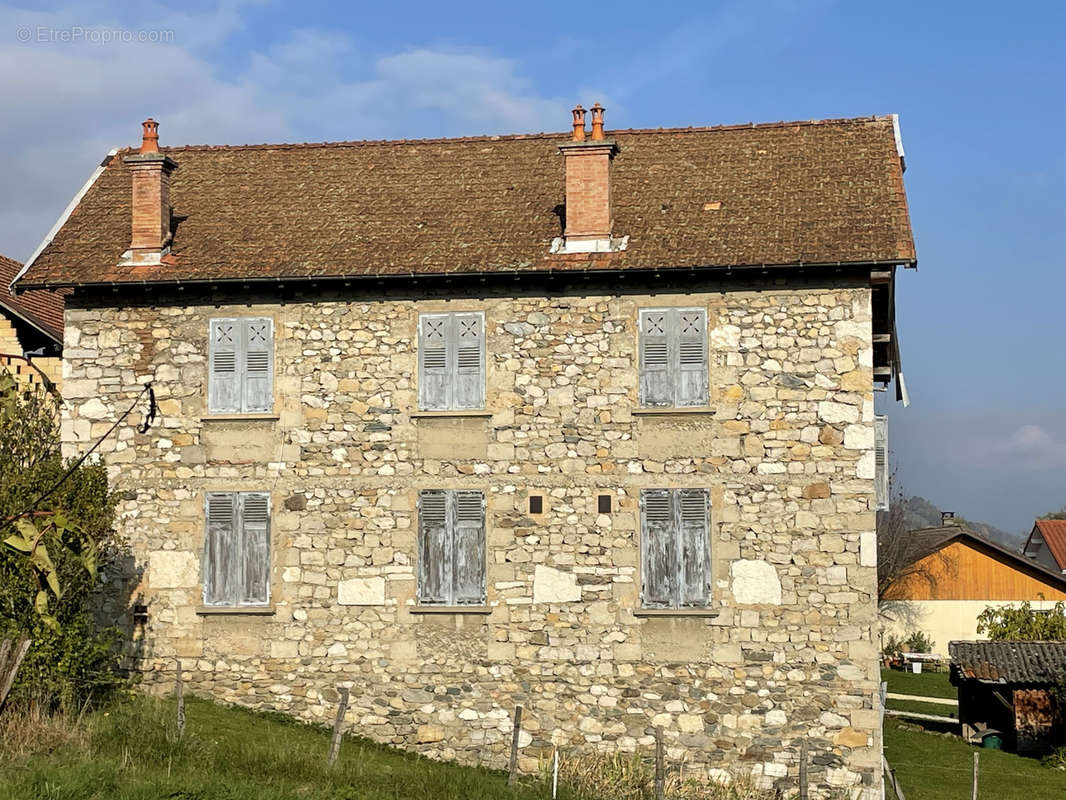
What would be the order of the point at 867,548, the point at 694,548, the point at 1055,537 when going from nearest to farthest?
the point at 867,548 → the point at 694,548 → the point at 1055,537

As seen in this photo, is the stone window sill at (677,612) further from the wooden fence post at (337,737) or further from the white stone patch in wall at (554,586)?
the wooden fence post at (337,737)

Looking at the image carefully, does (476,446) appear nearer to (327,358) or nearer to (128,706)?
(327,358)

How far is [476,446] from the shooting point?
18234 mm

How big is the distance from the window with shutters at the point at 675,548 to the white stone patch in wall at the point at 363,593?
351 centimetres

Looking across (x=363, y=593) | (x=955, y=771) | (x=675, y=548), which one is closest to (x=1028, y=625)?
(x=955, y=771)

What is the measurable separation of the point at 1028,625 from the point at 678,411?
67.0 ft

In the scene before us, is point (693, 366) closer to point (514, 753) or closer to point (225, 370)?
point (514, 753)

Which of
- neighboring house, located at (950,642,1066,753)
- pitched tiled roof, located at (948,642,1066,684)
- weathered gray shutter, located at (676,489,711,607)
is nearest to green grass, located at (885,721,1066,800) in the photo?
neighboring house, located at (950,642,1066,753)

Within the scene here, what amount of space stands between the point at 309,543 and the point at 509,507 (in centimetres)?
276

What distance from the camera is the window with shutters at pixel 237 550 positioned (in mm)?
18359

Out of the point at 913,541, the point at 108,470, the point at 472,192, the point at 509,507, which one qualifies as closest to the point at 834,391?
the point at 509,507

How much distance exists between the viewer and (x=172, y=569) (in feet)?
60.7

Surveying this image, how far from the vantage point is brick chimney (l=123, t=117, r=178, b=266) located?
1930 centimetres

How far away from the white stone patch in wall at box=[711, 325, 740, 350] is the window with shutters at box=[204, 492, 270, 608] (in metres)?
6.40
